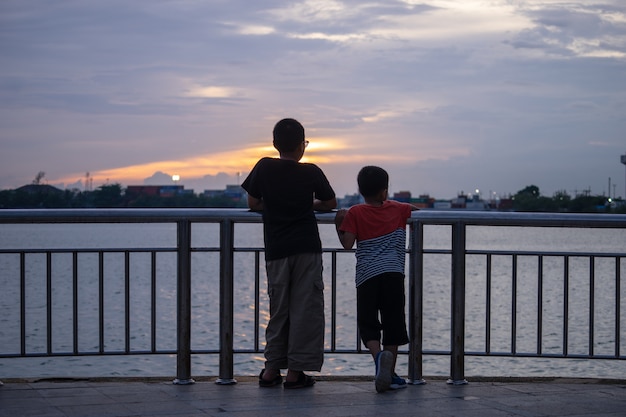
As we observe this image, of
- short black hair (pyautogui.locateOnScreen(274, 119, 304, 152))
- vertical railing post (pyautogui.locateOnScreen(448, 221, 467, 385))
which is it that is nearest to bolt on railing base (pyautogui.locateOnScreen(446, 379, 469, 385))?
vertical railing post (pyautogui.locateOnScreen(448, 221, 467, 385))

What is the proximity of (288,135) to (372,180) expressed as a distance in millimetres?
651

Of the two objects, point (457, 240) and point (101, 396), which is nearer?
point (101, 396)

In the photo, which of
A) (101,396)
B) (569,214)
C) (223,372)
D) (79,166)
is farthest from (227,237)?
(79,166)

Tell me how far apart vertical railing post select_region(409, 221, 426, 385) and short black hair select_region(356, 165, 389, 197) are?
0.45m

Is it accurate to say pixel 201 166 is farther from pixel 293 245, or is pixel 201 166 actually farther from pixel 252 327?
pixel 293 245

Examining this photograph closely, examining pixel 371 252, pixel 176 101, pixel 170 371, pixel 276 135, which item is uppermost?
pixel 176 101

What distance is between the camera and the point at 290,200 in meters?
5.71

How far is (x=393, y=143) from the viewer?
254ft

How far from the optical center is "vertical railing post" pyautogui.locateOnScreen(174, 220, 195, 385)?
5977 millimetres

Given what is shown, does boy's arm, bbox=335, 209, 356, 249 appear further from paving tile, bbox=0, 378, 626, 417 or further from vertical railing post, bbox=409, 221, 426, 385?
paving tile, bbox=0, 378, 626, 417

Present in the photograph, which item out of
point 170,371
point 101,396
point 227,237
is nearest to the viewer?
point 101,396

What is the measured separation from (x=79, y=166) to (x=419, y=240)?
6982 cm

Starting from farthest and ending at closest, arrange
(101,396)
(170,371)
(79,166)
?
(79,166) → (170,371) → (101,396)

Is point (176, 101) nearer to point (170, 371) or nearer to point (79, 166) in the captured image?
point (79, 166)
